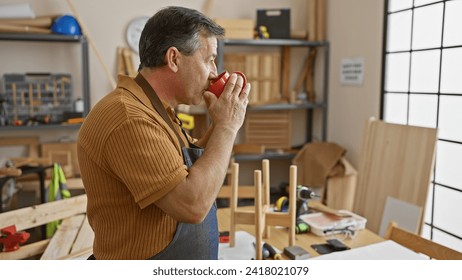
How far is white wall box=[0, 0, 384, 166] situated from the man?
2.38 m

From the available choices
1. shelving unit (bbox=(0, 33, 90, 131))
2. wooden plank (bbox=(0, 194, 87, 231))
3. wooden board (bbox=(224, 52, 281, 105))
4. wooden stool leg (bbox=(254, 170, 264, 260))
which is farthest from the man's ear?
wooden board (bbox=(224, 52, 281, 105))

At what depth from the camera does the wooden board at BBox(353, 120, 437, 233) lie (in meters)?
2.25

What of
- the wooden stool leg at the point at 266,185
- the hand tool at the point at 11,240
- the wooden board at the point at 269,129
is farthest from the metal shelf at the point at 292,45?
the hand tool at the point at 11,240

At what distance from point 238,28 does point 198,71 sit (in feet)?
8.31

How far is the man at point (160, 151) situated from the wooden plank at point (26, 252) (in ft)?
2.94

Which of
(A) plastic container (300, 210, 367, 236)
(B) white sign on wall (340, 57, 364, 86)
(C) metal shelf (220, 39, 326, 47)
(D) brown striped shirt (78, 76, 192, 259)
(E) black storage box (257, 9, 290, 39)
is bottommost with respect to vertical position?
(A) plastic container (300, 210, 367, 236)

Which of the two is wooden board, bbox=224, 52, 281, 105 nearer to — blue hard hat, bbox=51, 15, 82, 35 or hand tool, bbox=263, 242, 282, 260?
blue hard hat, bbox=51, 15, 82, 35

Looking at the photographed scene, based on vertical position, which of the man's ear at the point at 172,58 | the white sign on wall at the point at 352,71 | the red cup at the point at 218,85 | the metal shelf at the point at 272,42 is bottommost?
the red cup at the point at 218,85

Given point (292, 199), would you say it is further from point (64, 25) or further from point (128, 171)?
point (64, 25)

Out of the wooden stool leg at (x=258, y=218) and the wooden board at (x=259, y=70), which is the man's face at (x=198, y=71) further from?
the wooden board at (x=259, y=70)

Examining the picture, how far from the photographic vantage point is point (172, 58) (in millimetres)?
1009

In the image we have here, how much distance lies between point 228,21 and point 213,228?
2.57 meters

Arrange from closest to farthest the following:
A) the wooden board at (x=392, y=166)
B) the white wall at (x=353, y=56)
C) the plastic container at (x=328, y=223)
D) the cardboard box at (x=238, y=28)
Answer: the plastic container at (x=328, y=223) < the wooden board at (x=392, y=166) < the white wall at (x=353, y=56) < the cardboard box at (x=238, y=28)

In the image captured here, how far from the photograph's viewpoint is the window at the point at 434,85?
251cm
